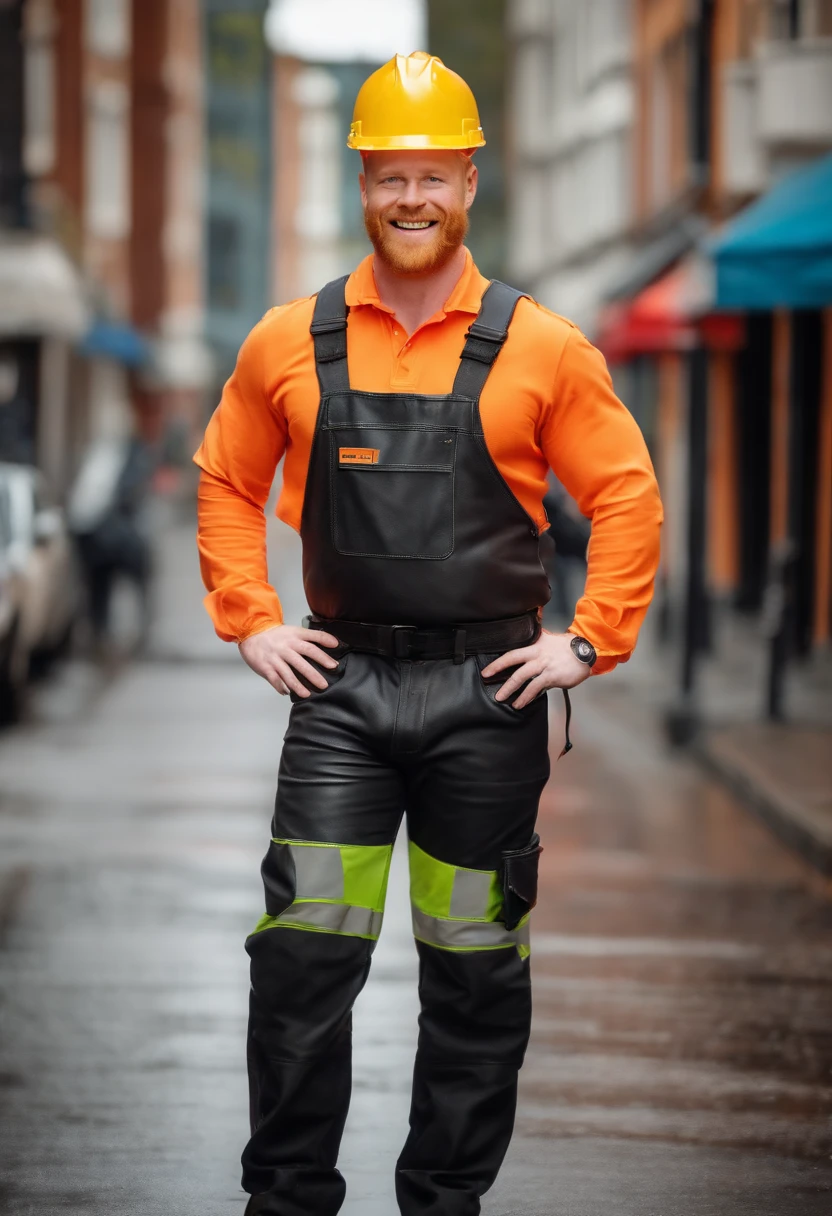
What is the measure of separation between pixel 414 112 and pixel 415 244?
0.23 metres

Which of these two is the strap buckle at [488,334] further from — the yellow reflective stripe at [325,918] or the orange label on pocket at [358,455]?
the yellow reflective stripe at [325,918]

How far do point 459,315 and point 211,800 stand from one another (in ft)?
21.9

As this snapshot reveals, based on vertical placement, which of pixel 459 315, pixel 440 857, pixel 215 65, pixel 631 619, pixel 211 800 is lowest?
pixel 211 800

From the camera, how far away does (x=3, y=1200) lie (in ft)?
14.2

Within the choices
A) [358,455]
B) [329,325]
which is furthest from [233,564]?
[329,325]

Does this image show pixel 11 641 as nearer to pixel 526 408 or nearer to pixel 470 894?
pixel 470 894

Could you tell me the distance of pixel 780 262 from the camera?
35.1 ft

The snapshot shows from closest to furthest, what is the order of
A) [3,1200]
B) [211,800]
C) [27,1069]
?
1. [3,1200]
2. [27,1069]
3. [211,800]

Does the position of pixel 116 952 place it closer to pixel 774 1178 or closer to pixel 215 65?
pixel 774 1178

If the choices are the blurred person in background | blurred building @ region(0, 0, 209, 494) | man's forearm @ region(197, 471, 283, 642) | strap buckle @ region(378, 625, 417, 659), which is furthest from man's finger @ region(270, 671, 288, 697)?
blurred building @ region(0, 0, 209, 494)

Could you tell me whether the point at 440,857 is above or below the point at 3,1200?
above

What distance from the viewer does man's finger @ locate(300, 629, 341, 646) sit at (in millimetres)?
3820

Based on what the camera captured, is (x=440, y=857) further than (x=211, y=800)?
No

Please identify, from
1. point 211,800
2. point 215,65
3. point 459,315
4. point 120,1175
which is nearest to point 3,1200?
point 120,1175
